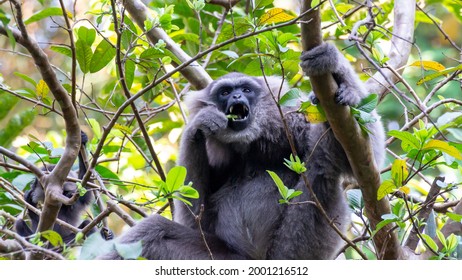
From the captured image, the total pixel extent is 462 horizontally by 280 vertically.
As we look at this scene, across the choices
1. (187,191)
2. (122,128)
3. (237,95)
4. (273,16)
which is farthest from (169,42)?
(187,191)

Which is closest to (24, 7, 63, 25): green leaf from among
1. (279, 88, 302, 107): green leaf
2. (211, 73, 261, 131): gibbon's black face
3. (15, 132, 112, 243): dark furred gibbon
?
(15, 132, 112, 243): dark furred gibbon

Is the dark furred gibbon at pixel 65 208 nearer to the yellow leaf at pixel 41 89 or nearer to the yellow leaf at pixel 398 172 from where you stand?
the yellow leaf at pixel 41 89

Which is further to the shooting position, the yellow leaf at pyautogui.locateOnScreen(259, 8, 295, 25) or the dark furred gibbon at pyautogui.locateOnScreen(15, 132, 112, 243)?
the dark furred gibbon at pyautogui.locateOnScreen(15, 132, 112, 243)

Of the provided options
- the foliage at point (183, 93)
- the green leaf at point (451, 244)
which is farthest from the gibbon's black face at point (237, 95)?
the green leaf at point (451, 244)

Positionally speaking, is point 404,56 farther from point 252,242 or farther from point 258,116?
point 252,242

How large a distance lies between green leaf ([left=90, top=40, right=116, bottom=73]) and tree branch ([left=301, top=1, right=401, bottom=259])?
6.79 feet

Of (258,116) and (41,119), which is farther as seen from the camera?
(41,119)

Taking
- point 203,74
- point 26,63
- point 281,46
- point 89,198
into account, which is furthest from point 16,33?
point 26,63

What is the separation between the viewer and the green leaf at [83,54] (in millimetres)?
5910

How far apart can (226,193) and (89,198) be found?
254 cm

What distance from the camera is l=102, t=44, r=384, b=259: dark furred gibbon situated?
19.0 ft

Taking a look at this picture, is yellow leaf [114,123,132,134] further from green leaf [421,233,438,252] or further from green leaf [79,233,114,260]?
green leaf [421,233,438,252]

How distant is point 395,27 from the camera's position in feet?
23.5

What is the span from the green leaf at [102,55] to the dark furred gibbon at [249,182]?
1.02 meters
